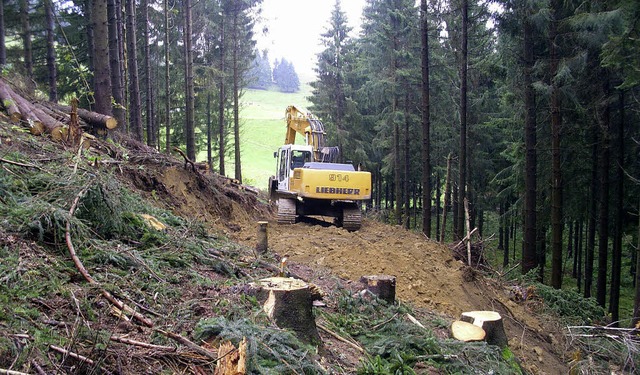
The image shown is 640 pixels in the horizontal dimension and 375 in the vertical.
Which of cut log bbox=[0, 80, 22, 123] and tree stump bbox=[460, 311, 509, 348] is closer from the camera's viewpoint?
tree stump bbox=[460, 311, 509, 348]

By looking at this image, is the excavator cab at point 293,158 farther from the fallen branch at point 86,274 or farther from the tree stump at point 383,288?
the fallen branch at point 86,274

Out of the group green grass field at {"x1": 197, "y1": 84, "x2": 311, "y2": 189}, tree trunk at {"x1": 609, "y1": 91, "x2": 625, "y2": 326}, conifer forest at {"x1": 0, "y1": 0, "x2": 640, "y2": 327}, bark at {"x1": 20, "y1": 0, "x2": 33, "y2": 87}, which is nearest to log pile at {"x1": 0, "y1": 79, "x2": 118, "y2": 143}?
conifer forest at {"x1": 0, "y1": 0, "x2": 640, "y2": 327}

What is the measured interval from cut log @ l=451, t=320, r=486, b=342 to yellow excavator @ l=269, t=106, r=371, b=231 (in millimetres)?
Result: 8056

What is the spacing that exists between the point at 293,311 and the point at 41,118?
723cm

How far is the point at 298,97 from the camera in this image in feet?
359

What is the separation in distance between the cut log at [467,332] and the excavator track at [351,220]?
8.51m

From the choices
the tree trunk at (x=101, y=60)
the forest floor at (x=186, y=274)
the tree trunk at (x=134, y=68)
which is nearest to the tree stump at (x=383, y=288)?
the forest floor at (x=186, y=274)

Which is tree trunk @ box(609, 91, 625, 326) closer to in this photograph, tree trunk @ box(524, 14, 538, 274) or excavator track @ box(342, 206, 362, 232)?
tree trunk @ box(524, 14, 538, 274)

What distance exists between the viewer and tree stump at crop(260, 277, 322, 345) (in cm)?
444

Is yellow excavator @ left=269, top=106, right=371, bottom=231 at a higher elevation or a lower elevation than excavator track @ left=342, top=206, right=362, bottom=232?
higher

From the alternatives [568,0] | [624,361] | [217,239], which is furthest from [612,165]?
[217,239]

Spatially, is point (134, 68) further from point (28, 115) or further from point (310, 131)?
point (28, 115)

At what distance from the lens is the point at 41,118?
9.32m

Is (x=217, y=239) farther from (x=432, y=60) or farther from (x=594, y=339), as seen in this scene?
(x=432, y=60)
